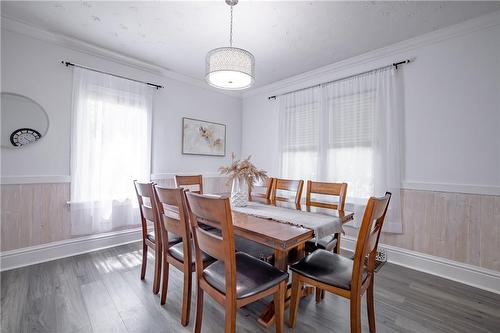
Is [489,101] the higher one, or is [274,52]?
[274,52]

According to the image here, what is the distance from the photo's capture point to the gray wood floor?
5.16 feet

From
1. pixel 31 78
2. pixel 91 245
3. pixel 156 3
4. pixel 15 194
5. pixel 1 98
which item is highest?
pixel 156 3

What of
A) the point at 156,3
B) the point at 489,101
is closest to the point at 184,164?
the point at 156,3

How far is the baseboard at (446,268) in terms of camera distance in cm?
211

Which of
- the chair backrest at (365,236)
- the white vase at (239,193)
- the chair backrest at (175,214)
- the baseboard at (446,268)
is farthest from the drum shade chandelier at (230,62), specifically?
the baseboard at (446,268)

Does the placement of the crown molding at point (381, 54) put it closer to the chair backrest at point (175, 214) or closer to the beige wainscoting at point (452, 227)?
the beige wainscoting at point (452, 227)

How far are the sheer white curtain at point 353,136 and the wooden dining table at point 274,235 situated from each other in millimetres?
1258

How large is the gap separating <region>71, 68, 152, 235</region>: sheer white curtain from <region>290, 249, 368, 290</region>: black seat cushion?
8.33ft

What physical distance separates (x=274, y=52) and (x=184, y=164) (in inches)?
86.6

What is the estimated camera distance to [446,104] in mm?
2396

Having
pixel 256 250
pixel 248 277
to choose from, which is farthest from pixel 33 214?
pixel 248 277

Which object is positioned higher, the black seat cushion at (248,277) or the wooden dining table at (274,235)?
the wooden dining table at (274,235)

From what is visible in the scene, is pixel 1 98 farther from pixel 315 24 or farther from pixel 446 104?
pixel 446 104

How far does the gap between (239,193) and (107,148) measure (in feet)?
6.48
